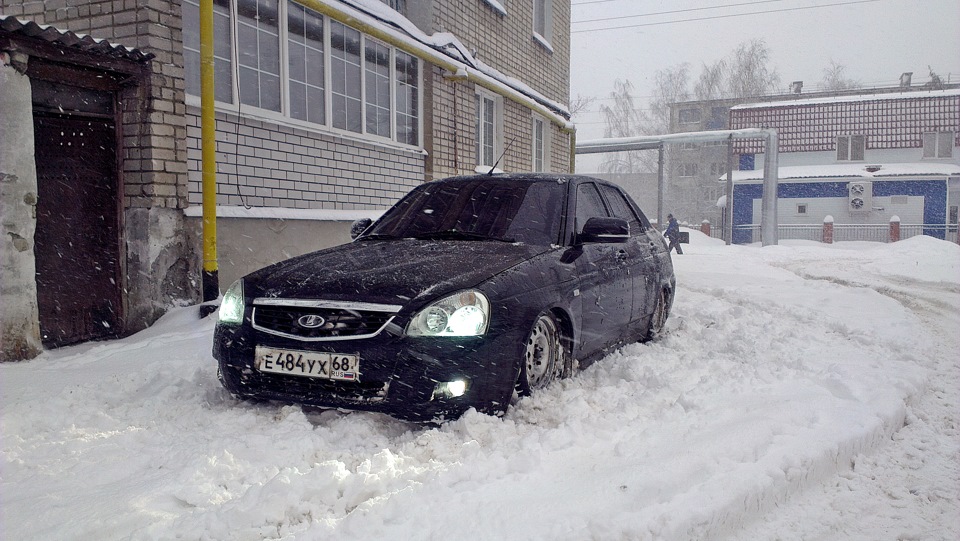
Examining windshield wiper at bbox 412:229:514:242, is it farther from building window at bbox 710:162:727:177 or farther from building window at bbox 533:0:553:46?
building window at bbox 710:162:727:177

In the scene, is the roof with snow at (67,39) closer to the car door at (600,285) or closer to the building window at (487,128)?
the car door at (600,285)

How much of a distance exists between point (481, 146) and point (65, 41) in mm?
8384

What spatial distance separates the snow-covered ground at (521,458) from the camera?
240 centimetres

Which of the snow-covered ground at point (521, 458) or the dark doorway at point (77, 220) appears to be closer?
the snow-covered ground at point (521, 458)

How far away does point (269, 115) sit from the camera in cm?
756

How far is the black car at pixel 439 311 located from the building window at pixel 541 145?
11.3 metres

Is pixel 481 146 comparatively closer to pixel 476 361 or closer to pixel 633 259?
pixel 633 259

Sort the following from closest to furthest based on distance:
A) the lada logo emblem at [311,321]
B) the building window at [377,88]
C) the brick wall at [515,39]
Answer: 1. the lada logo emblem at [311,321]
2. the building window at [377,88]
3. the brick wall at [515,39]

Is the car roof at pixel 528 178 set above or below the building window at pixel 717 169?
below

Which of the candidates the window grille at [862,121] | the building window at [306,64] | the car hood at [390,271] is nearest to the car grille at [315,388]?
the car hood at [390,271]

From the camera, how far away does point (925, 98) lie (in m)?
35.2

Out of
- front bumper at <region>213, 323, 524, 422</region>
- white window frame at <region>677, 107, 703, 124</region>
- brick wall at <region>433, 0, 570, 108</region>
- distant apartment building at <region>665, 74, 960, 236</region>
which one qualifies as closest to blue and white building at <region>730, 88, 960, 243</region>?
distant apartment building at <region>665, 74, 960, 236</region>

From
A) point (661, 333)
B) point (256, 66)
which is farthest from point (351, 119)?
point (661, 333)

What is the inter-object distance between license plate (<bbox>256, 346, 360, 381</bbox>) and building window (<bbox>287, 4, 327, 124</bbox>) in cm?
534
